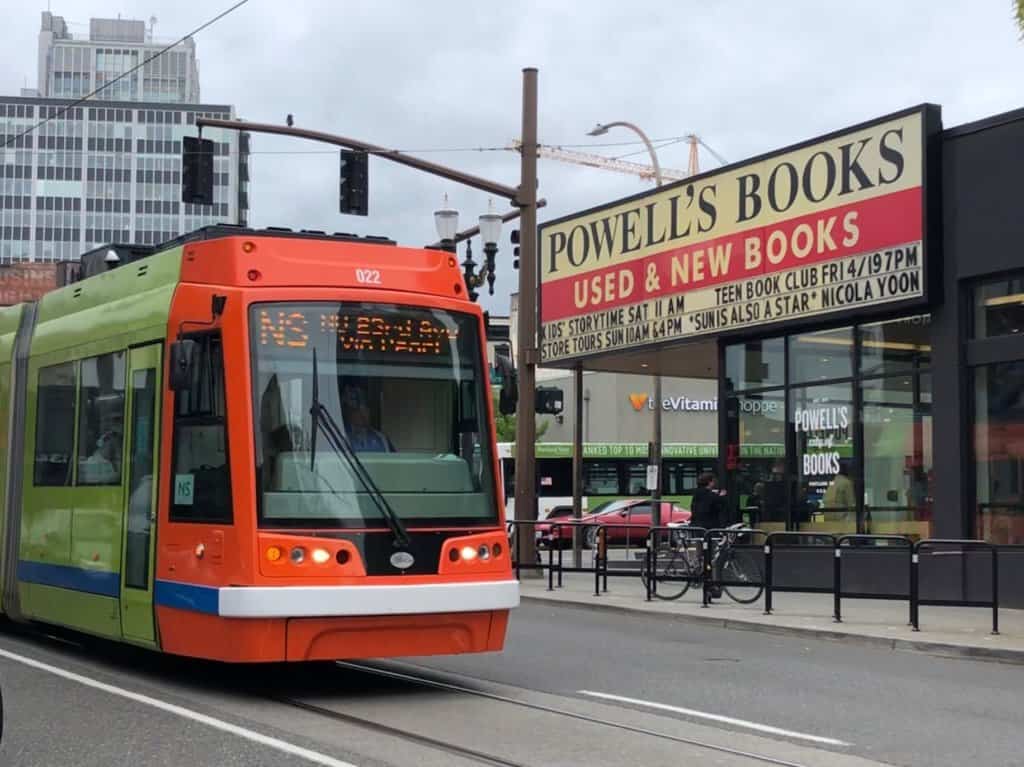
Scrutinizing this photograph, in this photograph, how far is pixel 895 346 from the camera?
67.6 feet

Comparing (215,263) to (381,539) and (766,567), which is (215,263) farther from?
(766,567)

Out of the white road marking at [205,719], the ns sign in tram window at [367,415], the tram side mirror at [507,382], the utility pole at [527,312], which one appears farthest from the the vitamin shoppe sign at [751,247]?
the white road marking at [205,719]

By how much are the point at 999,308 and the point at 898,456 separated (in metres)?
2.60

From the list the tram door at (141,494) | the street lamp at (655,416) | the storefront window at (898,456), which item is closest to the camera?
the tram door at (141,494)

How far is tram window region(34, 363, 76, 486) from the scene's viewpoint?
500 inches

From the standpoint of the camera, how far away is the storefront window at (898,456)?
2006 centimetres

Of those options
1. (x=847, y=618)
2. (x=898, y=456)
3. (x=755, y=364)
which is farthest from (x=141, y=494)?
(x=755, y=364)

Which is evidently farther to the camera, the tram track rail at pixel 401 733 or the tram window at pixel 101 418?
the tram window at pixel 101 418

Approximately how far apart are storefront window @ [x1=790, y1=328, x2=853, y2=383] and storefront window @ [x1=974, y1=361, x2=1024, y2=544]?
7.59 ft

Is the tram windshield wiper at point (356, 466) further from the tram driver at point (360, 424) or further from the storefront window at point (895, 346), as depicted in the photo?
the storefront window at point (895, 346)

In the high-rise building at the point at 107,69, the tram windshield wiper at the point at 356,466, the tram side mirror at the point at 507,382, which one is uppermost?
the high-rise building at the point at 107,69

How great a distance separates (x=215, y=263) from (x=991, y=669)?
25.7ft

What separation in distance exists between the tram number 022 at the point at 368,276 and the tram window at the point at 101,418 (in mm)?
2191

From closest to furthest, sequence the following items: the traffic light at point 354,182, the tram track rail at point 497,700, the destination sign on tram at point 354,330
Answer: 1. the tram track rail at point 497,700
2. the destination sign on tram at point 354,330
3. the traffic light at point 354,182
